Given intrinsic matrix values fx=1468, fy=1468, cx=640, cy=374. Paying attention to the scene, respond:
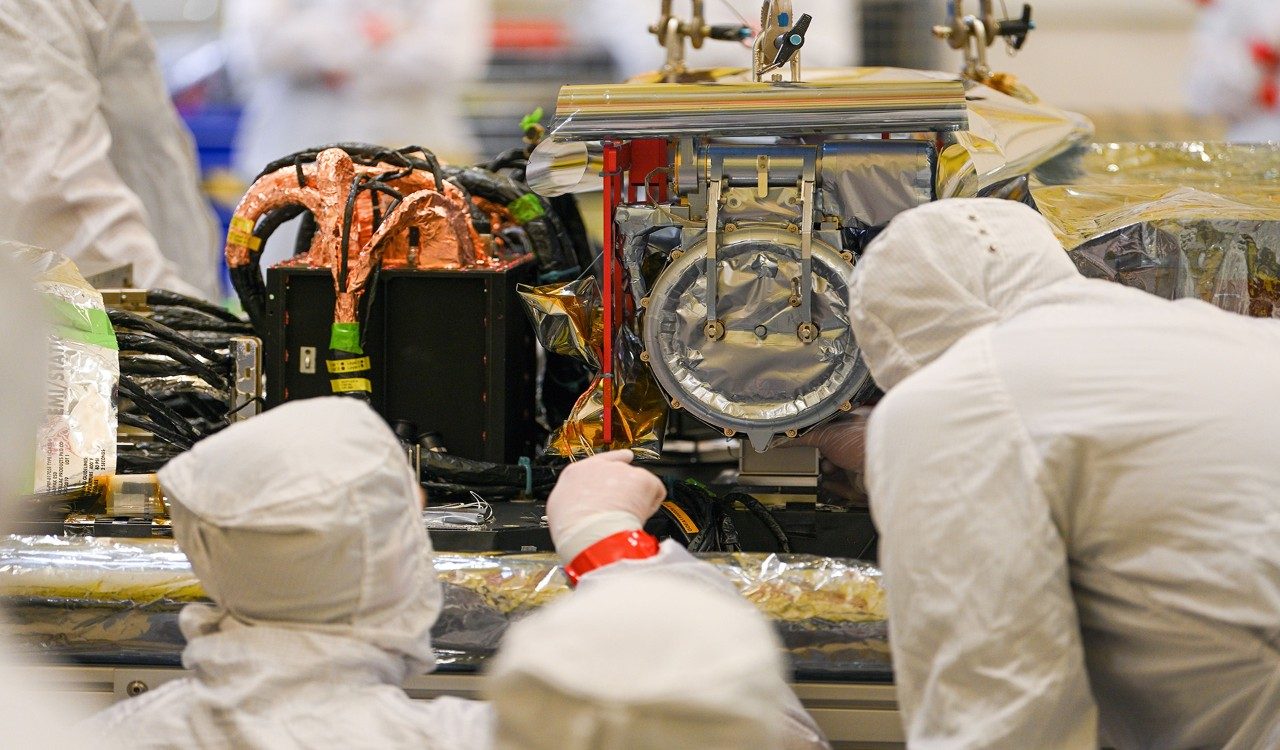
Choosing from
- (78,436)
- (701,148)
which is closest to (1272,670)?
(701,148)

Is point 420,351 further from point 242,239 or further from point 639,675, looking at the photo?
point 639,675

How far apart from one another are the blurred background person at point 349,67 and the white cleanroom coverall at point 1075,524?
12.3 ft

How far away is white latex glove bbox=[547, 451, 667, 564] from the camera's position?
1530 mm

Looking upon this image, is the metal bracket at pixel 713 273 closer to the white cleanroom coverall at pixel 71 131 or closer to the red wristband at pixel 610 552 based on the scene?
the red wristband at pixel 610 552

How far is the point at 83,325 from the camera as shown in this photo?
1.90 metres

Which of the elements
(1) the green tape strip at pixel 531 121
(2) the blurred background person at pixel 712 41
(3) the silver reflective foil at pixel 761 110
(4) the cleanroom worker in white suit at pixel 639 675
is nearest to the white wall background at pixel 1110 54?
(2) the blurred background person at pixel 712 41

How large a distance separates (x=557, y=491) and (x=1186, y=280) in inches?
35.0

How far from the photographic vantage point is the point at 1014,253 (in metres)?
1.39

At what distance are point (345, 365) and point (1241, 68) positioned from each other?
4.29m

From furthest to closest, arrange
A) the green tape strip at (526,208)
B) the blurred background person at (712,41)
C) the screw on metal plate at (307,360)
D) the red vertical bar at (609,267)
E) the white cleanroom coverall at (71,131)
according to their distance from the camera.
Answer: the blurred background person at (712,41) → the white cleanroom coverall at (71,131) → the green tape strip at (526,208) → the screw on metal plate at (307,360) → the red vertical bar at (609,267)

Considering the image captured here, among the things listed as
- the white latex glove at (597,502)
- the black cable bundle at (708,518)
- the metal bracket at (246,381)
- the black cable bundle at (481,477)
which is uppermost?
the metal bracket at (246,381)

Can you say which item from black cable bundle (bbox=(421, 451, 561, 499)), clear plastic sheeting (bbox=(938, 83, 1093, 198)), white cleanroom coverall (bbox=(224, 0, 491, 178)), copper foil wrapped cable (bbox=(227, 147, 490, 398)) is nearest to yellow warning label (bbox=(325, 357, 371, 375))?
copper foil wrapped cable (bbox=(227, 147, 490, 398))

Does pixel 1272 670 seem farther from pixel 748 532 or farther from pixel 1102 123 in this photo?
pixel 1102 123

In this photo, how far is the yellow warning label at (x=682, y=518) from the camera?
5.87ft
